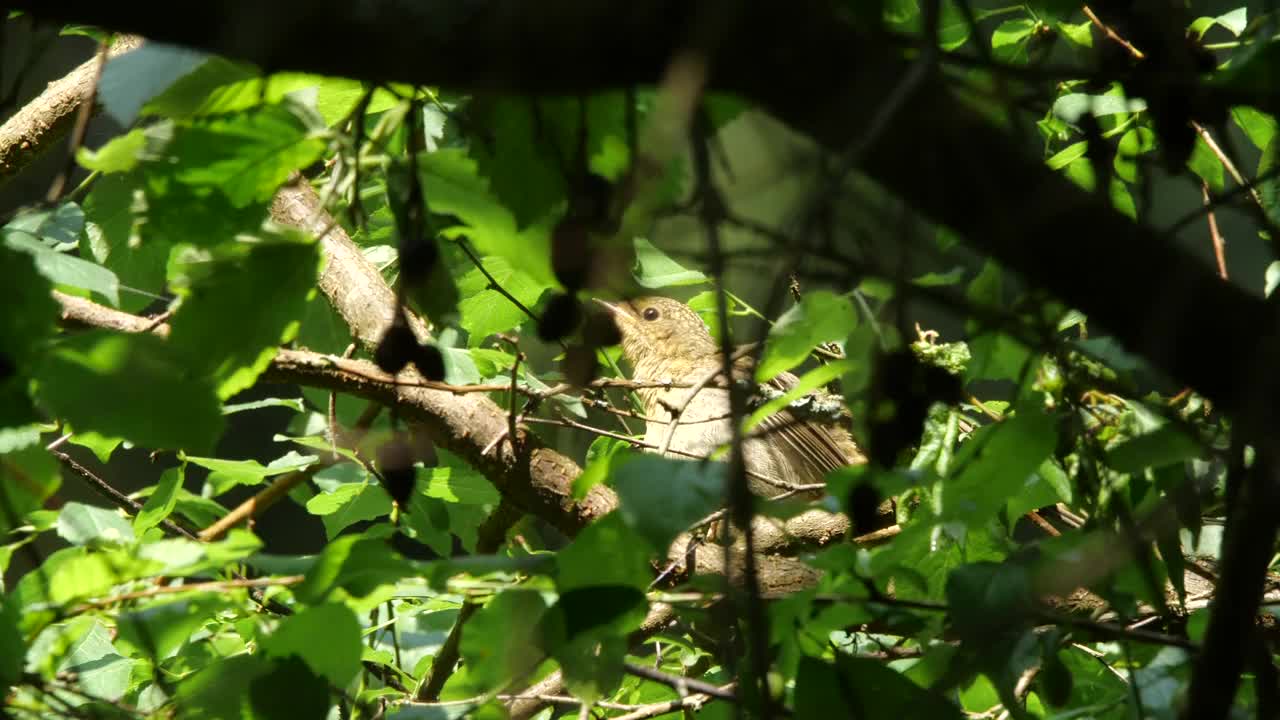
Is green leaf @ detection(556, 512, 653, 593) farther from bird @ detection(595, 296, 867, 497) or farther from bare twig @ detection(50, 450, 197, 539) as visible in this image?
bird @ detection(595, 296, 867, 497)

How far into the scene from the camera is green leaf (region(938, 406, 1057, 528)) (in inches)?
30.5

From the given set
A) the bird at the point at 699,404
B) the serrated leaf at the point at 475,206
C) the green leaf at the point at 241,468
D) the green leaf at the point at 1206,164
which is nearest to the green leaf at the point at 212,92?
the serrated leaf at the point at 475,206

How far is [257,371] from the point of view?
0.75m

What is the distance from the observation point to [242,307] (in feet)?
2.42

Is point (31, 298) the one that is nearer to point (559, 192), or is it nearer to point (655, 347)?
point (559, 192)

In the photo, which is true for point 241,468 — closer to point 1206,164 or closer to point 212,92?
point 212,92

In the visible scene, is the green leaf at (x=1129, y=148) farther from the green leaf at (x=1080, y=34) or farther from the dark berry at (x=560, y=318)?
the dark berry at (x=560, y=318)

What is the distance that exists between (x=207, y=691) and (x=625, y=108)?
19.1 inches

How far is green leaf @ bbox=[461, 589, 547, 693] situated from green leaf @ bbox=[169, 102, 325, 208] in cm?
32

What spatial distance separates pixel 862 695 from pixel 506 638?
0.78 feet

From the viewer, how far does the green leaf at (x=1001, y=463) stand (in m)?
0.78

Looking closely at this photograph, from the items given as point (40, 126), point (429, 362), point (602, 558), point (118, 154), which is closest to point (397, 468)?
point (429, 362)

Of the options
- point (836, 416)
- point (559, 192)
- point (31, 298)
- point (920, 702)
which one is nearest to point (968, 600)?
point (920, 702)

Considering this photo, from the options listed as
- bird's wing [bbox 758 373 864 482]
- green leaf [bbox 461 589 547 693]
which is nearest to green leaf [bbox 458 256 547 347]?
green leaf [bbox 461 589 547 693]
